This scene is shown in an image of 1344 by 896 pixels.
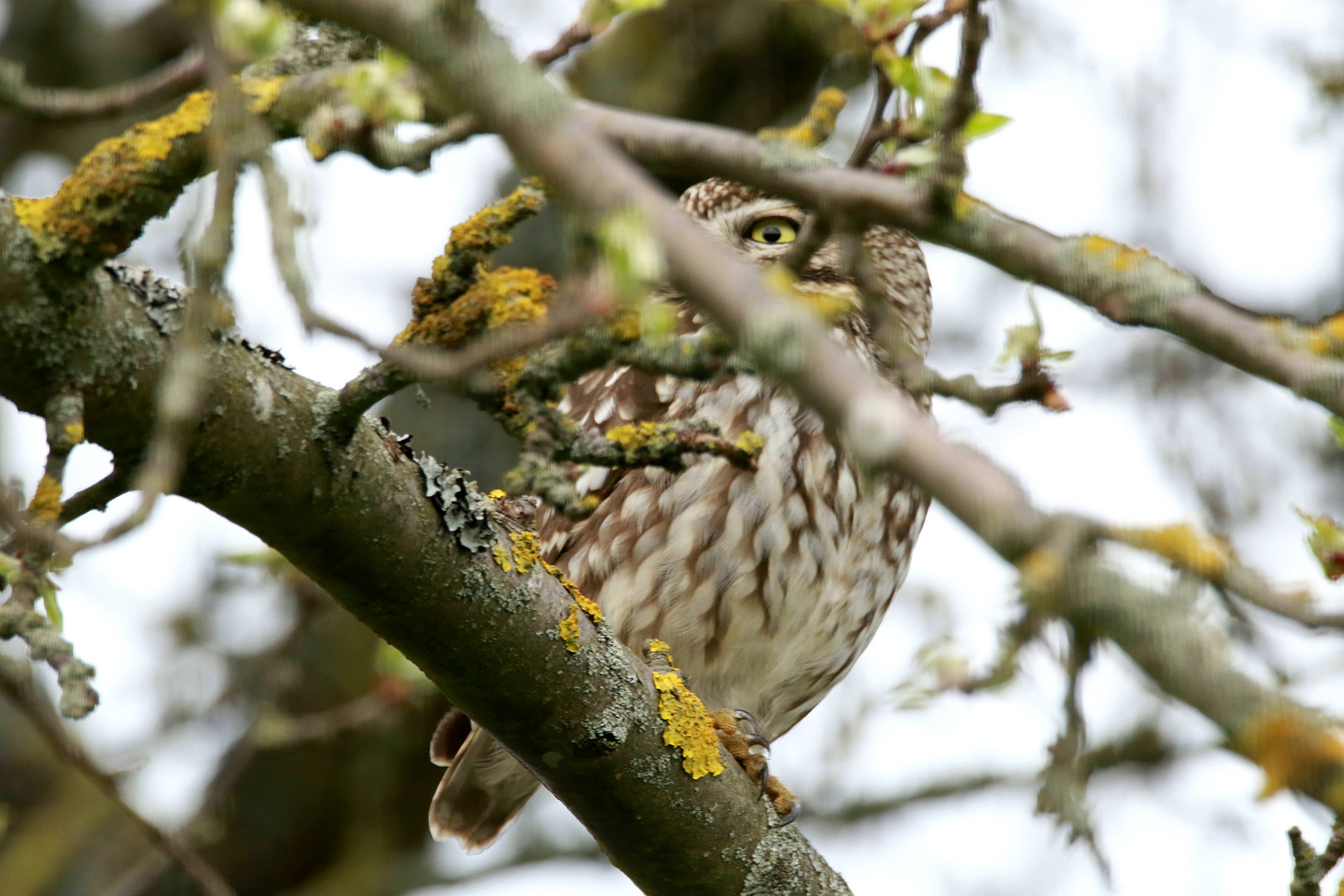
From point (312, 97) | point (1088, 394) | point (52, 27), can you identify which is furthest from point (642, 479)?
point (52, 27)

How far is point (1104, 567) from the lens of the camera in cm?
98

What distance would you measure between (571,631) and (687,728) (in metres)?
0.40

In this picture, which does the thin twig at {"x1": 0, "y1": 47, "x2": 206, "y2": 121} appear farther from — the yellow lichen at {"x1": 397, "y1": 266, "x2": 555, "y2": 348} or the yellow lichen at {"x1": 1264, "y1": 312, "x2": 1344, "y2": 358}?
the yellow lichen at {"x1": 1264, "y1": 312, "x2": 1344, "y2": 358}

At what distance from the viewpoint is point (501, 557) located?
211 cm

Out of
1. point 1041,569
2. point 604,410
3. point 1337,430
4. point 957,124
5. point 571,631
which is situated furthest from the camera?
point 604,410

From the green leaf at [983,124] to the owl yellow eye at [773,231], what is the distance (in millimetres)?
1631

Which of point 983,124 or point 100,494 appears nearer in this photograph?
point 100,494

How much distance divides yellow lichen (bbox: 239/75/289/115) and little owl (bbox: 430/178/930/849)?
139 cm

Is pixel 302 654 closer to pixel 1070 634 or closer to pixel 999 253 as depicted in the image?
pixel 999 253

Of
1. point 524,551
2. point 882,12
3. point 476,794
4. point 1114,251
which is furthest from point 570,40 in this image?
point 476,794

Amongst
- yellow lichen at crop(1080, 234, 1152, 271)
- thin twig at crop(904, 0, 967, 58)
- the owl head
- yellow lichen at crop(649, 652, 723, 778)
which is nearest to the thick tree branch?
yellow lichen at crop(1080, 234, 1152, 271)

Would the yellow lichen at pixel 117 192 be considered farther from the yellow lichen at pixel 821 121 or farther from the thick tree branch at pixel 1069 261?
the yellow lichen at pixel 821 121

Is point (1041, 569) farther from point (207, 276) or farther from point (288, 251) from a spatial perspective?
point (288, 251)

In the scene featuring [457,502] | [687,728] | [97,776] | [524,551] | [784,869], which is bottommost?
[97,776]
